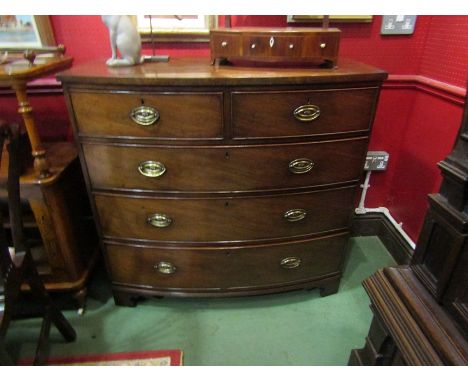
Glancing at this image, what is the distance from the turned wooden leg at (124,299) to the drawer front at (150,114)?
805mm

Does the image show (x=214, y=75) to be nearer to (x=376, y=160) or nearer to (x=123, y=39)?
(x=123, y=39)

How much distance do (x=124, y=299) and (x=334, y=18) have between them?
5.37 ft

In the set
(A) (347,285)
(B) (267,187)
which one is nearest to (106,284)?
(B) (267,187)

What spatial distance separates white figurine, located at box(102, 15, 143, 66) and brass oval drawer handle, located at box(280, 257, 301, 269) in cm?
102

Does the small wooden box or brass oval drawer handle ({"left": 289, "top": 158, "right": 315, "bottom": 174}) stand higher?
the small wooden box

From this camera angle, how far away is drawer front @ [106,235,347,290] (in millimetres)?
1307

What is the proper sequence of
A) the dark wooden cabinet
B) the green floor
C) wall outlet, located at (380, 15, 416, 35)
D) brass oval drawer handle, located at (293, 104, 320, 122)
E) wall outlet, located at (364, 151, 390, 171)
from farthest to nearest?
wall outlet, located at (364, 151, 390, 171), wall outlet, located at (380, 15, 416, 35), the green floor, brass oval drawer handle, located at (293, 104, 320, 122), the dark wooden cabinet

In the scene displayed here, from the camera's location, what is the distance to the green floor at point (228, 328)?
1304 millimetres

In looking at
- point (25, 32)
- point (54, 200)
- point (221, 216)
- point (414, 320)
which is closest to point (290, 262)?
point (221, 216)

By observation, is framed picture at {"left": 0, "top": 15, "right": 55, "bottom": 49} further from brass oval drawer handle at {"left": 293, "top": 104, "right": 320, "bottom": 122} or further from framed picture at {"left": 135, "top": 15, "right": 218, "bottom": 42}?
brass oval drawer handle at {"left": 293, "top": 104, "right": 320, "bottom": 122}

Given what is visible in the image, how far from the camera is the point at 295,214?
1242 millimetres

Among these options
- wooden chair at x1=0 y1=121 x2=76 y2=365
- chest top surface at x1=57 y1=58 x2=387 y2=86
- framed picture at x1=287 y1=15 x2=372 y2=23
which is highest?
framed picture at x1=287 y1=15 x2=372 y2=23

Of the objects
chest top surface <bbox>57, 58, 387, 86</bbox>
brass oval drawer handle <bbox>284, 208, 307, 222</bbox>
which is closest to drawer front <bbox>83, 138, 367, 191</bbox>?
brass oval drawer handle <bbox>284, 208, 307, 222</bbox>

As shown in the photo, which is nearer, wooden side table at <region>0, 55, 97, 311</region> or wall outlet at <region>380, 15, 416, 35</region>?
wooden side table at <region>0, 55, 97, 311</region>
